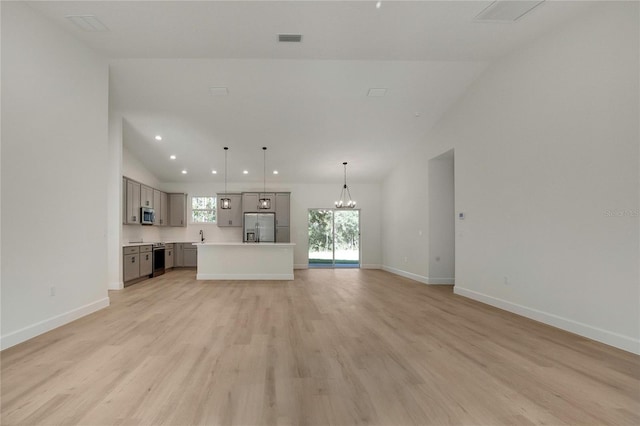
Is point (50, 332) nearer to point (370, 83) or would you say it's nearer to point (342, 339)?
point (342, 339)

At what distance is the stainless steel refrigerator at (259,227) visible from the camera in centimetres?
1007

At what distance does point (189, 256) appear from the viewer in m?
10.0

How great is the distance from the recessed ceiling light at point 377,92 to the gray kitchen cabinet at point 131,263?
5708 mm

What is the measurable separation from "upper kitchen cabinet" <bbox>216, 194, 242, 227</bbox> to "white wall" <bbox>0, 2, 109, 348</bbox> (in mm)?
5472

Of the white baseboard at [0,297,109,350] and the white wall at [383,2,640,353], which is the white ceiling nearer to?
the white wall at [383,2,640,353]

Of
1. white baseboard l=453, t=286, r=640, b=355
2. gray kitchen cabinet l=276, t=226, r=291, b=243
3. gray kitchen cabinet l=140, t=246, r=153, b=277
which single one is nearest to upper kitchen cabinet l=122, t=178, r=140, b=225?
gray kitchen cabinet l=140, t=246, r=153, b=277

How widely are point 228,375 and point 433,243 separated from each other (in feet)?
18.6

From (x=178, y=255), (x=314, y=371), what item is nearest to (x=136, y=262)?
(x=178, y=255)

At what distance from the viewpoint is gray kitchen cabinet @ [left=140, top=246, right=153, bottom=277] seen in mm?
7461

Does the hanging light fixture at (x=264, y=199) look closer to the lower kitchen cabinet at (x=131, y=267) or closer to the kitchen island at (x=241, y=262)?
the kitchen island at (x=241, y=262)

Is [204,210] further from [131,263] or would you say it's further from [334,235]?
[334,235]

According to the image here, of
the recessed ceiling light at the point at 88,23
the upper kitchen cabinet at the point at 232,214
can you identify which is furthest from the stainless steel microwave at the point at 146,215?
the recessed ceiling light at the point at 88,23

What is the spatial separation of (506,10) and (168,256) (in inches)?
369

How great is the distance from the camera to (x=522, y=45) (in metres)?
4.35
